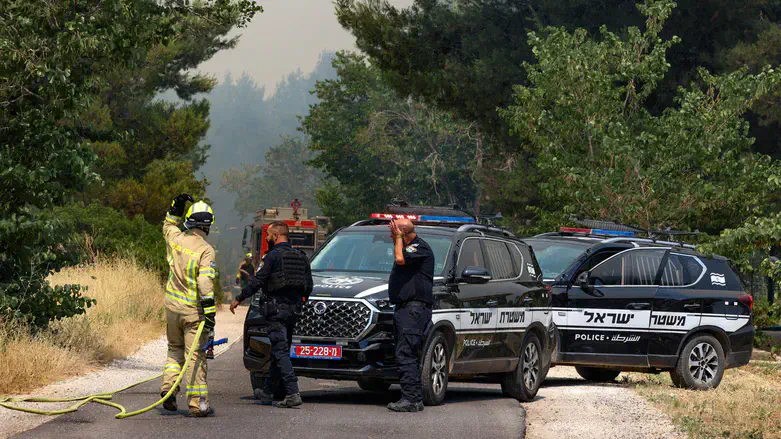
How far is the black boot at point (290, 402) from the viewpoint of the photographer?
11.0 metres

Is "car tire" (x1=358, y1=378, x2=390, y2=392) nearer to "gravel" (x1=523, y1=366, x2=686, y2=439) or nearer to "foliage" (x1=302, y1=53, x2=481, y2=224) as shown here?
"gravel" (x1=523, y1=366, x2=686, y2=439)

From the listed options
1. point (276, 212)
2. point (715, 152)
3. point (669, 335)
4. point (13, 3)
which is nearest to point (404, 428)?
point (669, 335)

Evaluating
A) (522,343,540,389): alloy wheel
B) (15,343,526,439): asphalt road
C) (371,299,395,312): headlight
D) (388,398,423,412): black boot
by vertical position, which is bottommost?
(15,343,526,439): asphalt road

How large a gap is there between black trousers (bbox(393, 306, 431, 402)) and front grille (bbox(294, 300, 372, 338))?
0.42 metres

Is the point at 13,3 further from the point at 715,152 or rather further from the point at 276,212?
the point at 276,212

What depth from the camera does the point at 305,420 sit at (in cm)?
1023

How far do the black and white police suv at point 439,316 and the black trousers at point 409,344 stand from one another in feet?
0.75

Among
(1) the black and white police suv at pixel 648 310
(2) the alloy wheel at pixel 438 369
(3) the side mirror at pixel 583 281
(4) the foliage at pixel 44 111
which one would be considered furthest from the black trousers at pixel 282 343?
(3) the side mirror at pixel 583 281

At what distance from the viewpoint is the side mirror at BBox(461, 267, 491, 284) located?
11953 mm

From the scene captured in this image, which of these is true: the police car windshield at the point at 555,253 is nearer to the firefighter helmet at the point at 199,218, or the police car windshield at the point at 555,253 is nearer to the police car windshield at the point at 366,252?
the police car windshield at the point at 366,252

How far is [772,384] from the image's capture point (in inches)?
703

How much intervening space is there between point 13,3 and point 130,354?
595 cm

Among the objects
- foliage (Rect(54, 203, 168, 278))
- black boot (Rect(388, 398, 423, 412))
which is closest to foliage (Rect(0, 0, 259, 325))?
black boot (Rect(388, 398, 423, 412))

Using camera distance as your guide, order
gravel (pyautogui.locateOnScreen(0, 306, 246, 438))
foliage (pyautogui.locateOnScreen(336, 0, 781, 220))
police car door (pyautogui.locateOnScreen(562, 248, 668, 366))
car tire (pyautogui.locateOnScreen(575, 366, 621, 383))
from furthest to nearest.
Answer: foliage (pyautogui.locateOnScreen(336, 0, 781, 220)) < car tire (pyautogui.locateOnScreen(575, 366, 621, 383)) < police car door (pyautogui.locateOnScreen(562, 248, 668, 366)) < gravel (pyautogui.locateOnScreen(0, 306, 246, 438))
